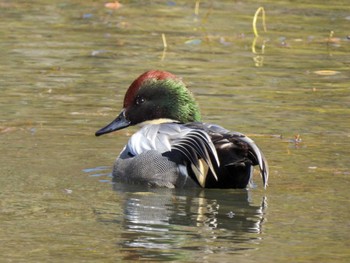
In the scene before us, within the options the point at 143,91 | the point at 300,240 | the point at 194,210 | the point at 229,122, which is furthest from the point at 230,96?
the point at 300,240

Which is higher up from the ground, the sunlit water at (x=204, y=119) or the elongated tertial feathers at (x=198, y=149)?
the elongated tertial feathers at (x=198, y=149)

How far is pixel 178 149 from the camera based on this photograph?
939 cm

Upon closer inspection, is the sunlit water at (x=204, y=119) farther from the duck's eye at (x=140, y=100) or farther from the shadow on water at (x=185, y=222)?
the duck's eye at (x=140, y=100)

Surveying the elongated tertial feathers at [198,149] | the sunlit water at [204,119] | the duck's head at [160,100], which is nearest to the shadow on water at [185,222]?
the sunlit water at [204,119]

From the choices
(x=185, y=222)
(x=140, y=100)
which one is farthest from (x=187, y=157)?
(x=140, y=100)

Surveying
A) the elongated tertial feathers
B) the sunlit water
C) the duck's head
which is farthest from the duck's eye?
the elongated tertial feathers

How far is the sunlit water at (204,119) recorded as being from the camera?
25.6ft

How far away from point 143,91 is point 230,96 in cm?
299

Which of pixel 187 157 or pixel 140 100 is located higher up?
pixel 140 100

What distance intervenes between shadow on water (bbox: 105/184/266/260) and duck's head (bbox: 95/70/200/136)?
928mm

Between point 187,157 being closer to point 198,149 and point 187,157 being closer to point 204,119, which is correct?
point 198,149

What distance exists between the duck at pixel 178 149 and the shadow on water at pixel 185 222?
0.10 m

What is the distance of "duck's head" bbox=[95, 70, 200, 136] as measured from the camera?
10164 mm

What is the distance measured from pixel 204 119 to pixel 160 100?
1746 mm
